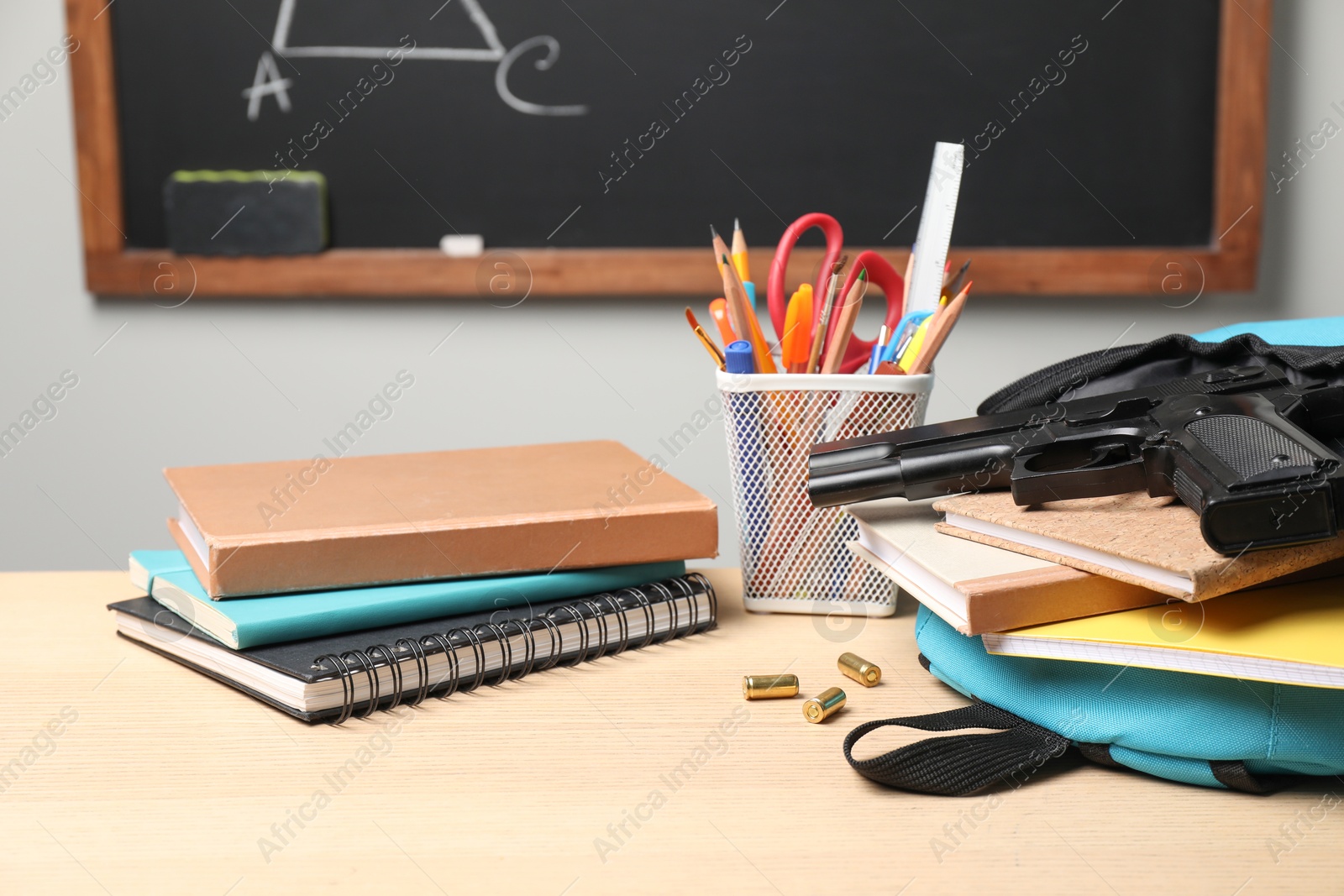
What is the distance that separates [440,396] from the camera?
137 centimetres

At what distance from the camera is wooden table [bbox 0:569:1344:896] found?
39 cm

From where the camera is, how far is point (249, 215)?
130 centimetres

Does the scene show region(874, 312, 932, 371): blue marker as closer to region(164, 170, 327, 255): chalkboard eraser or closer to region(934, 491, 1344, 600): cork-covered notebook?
region(934, 491, 1344, 600): cork-covered notebook

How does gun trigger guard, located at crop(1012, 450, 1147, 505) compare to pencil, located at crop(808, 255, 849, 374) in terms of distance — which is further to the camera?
pencil, located at crop(808, 255, 849, 374)

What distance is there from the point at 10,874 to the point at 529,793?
0.63 ft

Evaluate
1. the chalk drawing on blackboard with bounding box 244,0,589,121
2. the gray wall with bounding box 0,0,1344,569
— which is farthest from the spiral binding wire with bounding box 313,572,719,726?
the chalk drawing on blackboard with bounding box 244,0,589,121

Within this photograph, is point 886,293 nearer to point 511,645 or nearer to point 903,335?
point 903,335

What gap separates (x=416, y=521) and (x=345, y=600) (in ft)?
0.19

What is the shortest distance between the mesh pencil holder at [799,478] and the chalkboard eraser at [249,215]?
835mm

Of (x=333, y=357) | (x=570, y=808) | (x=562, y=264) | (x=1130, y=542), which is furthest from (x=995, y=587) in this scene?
(x=333, y=357)

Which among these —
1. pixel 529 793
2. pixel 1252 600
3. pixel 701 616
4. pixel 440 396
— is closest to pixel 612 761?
pixel 529 793

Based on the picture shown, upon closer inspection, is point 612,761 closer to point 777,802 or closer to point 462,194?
point 777,802

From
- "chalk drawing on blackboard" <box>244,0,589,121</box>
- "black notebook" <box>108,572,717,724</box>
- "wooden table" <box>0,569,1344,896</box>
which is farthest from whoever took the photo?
"chalk drawing on blackboard" <box>244,0,589,121</box>

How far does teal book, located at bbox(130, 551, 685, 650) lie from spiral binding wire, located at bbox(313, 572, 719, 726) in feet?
0.04
